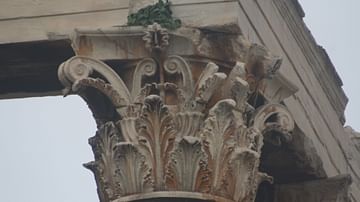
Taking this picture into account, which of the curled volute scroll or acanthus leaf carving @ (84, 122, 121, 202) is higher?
the curled volute scroll

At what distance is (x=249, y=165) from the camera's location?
1705 cm

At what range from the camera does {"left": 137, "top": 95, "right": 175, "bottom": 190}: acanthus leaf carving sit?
16.7 meters

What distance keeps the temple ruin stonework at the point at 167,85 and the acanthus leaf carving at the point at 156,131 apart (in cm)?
1

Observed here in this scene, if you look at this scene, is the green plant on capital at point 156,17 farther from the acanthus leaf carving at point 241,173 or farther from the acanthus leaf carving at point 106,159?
the acanthus leaf carving at point 241,173

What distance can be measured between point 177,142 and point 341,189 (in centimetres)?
451

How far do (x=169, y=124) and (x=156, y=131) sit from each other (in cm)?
15

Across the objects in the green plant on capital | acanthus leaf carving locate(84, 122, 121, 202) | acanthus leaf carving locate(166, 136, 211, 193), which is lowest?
acanthus leaf carving locate(166, 136, 211, 193)

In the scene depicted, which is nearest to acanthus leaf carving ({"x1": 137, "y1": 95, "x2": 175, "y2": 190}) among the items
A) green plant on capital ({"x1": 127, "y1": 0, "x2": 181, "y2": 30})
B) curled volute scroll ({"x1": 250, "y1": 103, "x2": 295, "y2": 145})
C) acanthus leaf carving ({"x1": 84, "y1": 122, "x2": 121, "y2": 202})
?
acanthus leaf carving ({"x1": 84, "y1": 122, "x2": 121, "y2": 202})

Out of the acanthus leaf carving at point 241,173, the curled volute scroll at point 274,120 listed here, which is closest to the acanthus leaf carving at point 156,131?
the acanthus leaf carving at point 241,173

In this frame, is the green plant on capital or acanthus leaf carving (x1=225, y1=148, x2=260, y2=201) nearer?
acanthus leaf carving (x1=225, y1=148, x2=260, y2=201)

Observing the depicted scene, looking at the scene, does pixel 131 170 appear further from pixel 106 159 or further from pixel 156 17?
pixel 156 17

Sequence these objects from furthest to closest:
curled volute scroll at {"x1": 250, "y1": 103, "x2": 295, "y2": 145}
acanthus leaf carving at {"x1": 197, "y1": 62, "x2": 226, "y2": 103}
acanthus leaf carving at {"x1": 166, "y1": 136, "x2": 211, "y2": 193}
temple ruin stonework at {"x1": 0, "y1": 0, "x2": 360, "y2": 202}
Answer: curled volute scroll at {"x1": 250, "y1": 103, "x2": 295, "y2": 145}, acanthus leaf carving at {"x1": 197, "y1": 62, "x2": 226, "y2": 103}, temple ruin stonework at {"x1": 0, "y1": 0, "x2": 360, "y2": 202}, acanthus leaf carving at {"x1": 166, "y1": 136, "x2": 211, "y2": 193}

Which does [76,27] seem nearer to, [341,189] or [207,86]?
[207,86]

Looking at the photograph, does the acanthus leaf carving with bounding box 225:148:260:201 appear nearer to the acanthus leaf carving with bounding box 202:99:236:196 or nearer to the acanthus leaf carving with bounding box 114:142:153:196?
the acanthus leaf carving with bounding box 202:99:236:196
